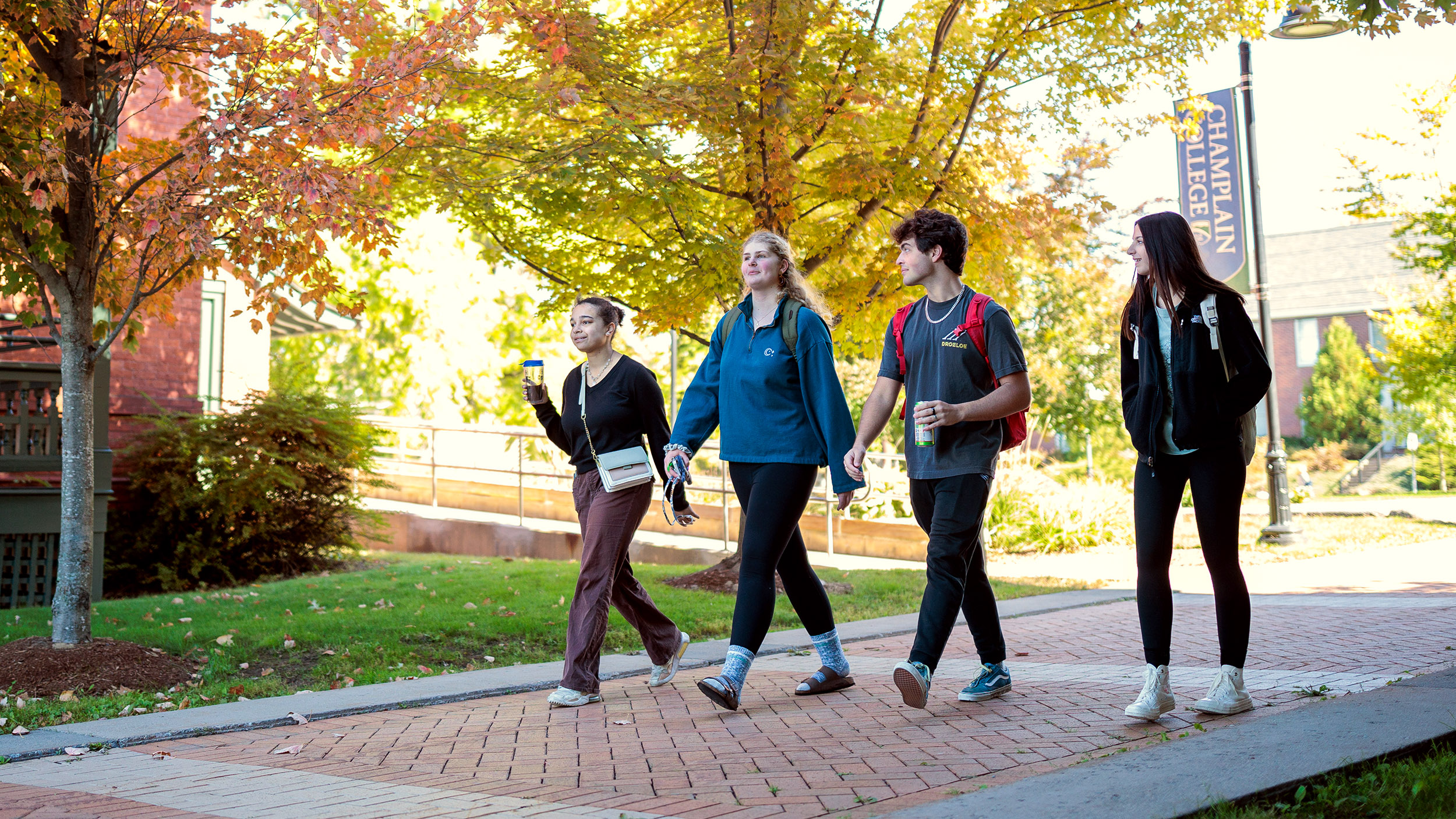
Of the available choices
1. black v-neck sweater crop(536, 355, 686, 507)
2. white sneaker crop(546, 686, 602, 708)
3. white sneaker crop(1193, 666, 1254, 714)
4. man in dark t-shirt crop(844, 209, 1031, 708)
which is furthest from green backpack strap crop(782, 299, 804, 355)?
white sneaker crop(1193, 666, 1254, 714)

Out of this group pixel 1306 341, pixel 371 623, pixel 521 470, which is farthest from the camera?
pixel 1306 341

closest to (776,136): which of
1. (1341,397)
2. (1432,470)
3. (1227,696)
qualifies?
(1227,696)

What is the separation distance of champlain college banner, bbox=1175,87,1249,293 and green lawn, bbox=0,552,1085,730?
6832 mm

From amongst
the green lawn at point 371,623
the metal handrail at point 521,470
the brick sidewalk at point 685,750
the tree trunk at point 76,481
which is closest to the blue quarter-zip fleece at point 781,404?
the brick sidewalk at point 685,750

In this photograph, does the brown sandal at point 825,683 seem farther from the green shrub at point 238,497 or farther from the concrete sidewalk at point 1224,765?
the green shrub at point 238,497

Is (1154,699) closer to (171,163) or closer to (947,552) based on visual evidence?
(947,552)

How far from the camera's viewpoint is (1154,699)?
167 inches

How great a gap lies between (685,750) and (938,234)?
2.29 meters

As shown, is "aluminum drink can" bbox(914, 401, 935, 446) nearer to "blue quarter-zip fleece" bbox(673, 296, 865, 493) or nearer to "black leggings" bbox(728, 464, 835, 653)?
"blue quarter-zip fleece" bbox(673, 296, 865, 493)

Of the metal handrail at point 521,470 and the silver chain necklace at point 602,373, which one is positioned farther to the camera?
the metal handrail at point 521,470

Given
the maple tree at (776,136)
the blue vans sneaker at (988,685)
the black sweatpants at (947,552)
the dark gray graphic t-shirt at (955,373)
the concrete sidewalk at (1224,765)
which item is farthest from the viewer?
the maple tree at (776,136)

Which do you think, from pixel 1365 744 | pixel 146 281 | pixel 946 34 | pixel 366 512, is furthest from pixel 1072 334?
pixel 1365 744

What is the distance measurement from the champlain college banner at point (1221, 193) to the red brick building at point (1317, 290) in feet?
116

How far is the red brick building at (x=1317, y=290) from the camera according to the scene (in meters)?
49.9
